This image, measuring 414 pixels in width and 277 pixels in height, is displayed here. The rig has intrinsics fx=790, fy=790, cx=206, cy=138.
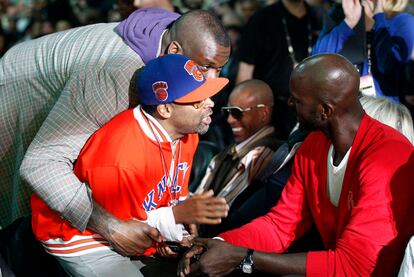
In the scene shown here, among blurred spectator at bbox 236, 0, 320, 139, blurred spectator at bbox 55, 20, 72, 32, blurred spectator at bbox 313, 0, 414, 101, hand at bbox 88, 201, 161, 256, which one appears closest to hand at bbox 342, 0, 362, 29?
blurred spectator at bbox 313, 0, 414, 101

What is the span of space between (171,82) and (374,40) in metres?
1.91

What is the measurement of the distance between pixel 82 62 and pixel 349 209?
1.33 metres

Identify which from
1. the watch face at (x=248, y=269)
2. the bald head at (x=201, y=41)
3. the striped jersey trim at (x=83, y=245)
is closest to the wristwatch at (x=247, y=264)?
the watch face at (x=248, y=269)

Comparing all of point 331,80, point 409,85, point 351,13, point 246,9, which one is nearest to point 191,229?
point 331,80

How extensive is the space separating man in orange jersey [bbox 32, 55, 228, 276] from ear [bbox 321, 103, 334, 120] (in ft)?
1.46

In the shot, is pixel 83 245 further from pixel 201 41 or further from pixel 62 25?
pixel 62 25

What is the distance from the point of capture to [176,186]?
11.2 ft

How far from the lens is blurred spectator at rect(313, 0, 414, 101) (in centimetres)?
452

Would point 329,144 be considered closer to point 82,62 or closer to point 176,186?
point 176,186

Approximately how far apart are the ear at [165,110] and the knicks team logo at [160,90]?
52 millimetres

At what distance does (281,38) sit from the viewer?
5.53 metres

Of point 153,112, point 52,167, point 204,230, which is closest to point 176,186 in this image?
point 153,112

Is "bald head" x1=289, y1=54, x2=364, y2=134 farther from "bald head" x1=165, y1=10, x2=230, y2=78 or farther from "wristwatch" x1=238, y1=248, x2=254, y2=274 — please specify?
"wristwatch" x1=238, y1=248, x2=254, y2=274

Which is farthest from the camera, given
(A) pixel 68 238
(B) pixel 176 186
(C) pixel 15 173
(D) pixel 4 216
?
(D) pixel 4 216
